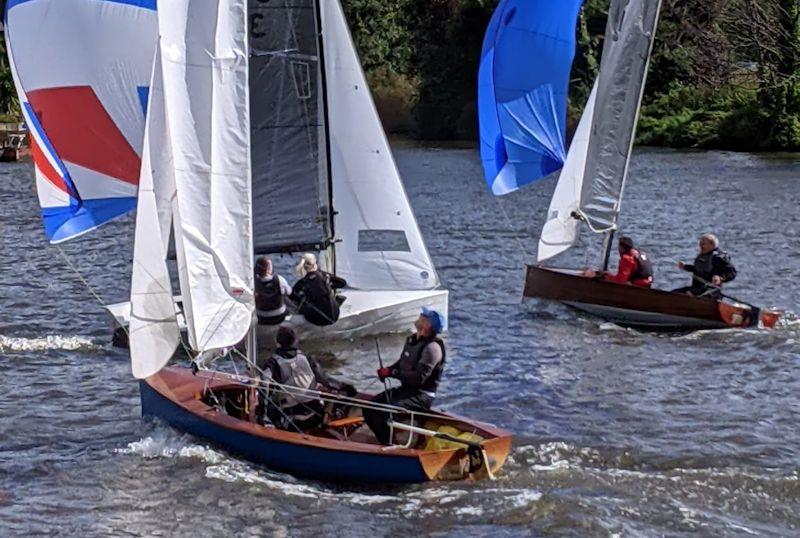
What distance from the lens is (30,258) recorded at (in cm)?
2939

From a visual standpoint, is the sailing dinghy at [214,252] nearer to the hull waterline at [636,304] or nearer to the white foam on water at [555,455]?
the white foam on water at [555,455]

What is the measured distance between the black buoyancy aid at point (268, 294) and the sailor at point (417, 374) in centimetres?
504

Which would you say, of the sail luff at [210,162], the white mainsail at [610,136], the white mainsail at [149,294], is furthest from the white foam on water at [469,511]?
the white mainsail at [610,136]

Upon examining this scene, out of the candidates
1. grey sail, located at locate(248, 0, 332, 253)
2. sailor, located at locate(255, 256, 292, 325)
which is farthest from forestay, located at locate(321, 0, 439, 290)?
sailor, located at locate(255, 256, 292, 325)

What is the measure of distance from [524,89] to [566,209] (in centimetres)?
206

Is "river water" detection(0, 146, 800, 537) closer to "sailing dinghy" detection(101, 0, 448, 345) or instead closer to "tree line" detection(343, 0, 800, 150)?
"sailing dinghy" detection(101, 0, 448, 345)

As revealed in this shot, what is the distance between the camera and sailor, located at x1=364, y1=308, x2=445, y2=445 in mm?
13008

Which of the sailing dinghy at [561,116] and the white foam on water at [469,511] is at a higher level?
the sailing dinghy at [561,116]

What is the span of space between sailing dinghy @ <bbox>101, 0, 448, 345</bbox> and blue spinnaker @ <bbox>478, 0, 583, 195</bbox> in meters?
3.80

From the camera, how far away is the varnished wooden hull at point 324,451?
40.1 feet

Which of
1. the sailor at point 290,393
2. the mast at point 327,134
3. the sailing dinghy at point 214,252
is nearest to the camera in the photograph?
the sailing dinghy at point 214,252

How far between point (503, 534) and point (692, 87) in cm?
5294

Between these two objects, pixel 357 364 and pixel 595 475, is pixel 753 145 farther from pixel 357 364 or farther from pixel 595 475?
pixel 595 475

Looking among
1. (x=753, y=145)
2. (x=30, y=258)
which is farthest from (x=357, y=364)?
(x=753, y=145)
